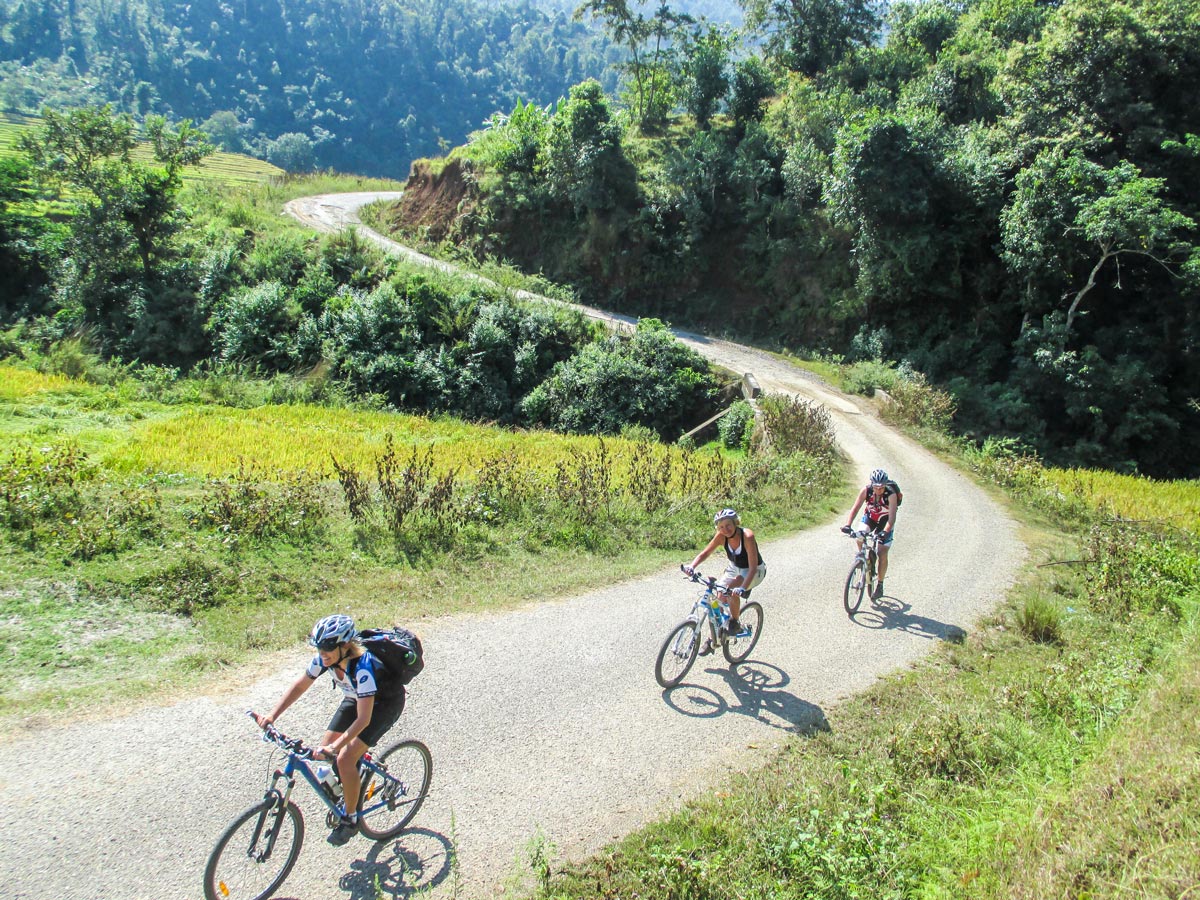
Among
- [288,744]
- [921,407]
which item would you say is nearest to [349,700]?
[288,744]

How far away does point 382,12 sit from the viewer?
134250mm

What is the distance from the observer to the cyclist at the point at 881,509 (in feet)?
33.0

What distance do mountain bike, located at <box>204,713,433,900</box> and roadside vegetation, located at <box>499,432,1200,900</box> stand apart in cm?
125

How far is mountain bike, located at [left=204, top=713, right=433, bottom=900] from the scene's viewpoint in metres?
4.56

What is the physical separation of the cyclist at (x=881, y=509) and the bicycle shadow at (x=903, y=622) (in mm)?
296

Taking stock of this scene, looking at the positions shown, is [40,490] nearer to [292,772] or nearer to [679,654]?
[292,772]

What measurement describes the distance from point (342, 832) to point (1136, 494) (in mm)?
19437

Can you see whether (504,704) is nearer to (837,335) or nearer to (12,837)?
(12,837)

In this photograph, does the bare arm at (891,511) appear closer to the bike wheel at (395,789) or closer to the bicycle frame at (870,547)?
the bicycle frame at (870,547)

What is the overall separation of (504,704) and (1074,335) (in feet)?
75.6

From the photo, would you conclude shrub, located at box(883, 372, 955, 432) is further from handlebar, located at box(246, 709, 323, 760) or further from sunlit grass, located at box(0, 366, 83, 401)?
sunlit grass, located at box(0, 366, 83, 401)

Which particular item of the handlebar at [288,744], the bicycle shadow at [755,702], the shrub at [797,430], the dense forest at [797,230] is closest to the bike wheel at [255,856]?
the handlebar at [288,744]

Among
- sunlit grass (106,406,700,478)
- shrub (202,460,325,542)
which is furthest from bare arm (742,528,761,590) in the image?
sunlit grass (106,406,700,478)

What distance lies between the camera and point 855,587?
9.96m
